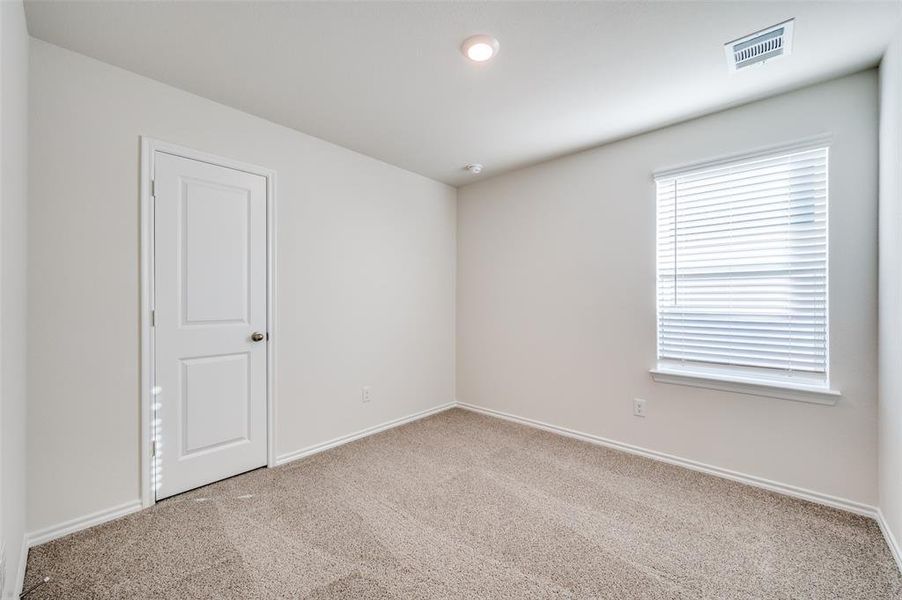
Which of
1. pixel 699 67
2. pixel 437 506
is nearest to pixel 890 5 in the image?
pixel 699 67

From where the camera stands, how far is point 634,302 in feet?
10.2

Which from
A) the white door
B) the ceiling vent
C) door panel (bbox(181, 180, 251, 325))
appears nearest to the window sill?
the ceiling vent

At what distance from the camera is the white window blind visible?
238 cm

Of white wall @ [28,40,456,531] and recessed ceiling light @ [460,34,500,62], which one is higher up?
recessed ceiling light @ [460,34,500,62]

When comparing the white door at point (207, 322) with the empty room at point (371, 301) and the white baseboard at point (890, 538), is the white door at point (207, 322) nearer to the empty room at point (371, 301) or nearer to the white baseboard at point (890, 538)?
the empty room at point (371, 301)

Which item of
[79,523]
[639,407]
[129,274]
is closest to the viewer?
[79,523]

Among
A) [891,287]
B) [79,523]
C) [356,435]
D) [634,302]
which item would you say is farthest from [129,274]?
[891,287]

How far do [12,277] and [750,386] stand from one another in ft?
12.6

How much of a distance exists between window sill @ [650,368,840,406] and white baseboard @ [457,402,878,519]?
0.54 metres

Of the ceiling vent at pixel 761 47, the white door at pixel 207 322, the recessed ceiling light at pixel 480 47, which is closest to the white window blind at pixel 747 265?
Result: the ceiling vent at pixel 761 47

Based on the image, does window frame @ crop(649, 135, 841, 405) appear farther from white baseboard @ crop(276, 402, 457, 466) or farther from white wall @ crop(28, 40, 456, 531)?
white wall @ crop(28, 40, 456, 531)

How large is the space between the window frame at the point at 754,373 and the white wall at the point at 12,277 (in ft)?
11.4

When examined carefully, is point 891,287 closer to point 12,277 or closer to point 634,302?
point 634,302

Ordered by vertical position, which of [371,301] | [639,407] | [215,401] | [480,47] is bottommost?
[639,407]
